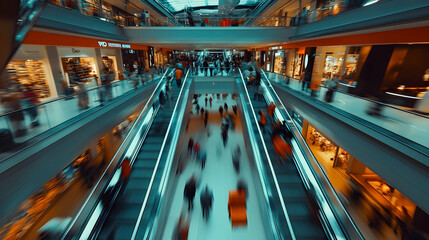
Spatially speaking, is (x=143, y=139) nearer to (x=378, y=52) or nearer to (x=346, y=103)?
(x=346, y=103)

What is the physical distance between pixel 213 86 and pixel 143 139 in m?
9.51

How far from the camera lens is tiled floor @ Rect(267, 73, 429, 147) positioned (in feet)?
13.6

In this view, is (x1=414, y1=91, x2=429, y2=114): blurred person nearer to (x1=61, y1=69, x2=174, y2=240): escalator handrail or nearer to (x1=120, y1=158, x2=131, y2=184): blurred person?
(x1=120, y1=158, x2=131, y2=184): blurred person

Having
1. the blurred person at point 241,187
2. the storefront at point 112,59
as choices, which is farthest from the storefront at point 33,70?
the blurred person at point 241,187

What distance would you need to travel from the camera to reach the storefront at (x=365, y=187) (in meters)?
7.30

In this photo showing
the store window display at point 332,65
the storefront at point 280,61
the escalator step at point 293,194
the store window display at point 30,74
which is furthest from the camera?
the storefront at point 280,61

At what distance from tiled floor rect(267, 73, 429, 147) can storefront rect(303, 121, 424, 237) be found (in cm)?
137

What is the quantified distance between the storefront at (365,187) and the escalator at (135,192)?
631 centimetres

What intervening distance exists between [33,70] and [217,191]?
31.6 ft

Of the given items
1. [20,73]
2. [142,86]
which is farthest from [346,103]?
[20,73]

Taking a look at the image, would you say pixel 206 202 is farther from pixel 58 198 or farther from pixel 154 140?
pixel 58 198

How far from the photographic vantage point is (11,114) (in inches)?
182

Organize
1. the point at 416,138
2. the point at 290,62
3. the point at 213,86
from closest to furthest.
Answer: the point at 416,138 < the point at 213,86 < the point at 290,62

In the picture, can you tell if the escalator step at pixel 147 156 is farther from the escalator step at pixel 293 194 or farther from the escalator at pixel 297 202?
the escalator step at pixel 293 194
